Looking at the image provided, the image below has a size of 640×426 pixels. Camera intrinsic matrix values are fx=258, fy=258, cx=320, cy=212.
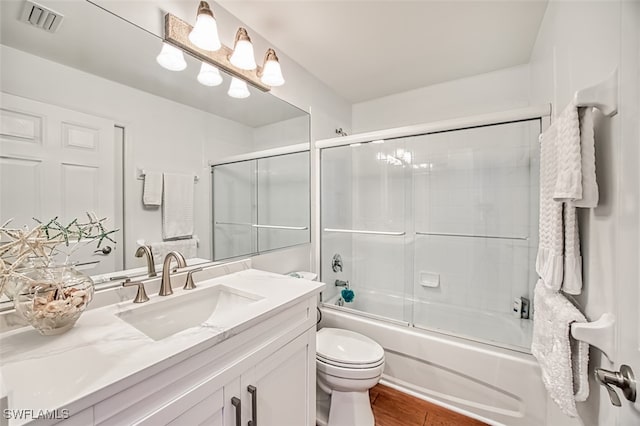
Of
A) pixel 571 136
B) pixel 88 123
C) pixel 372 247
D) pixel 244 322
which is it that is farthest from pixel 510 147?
pixel 88 123

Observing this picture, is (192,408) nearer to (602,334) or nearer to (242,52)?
(602,334)

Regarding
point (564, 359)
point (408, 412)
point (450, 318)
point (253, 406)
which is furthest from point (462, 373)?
point (253, 406)

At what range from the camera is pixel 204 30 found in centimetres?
120

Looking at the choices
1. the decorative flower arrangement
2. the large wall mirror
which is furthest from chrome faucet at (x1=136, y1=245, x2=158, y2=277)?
the decorative flower arrangement

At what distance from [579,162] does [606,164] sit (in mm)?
70

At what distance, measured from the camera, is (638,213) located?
1.91 feet

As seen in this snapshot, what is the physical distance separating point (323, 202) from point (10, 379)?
75.3 inches

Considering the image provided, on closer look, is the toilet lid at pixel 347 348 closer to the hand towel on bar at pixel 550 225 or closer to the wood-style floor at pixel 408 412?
the wood-style floor at pixel 408 412

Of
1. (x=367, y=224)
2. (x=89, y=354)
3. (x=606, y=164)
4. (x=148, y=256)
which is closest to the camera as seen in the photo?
(x=89, y=354)

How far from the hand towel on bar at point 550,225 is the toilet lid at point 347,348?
0.91m

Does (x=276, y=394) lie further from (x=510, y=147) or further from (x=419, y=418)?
(x=510, y=147)

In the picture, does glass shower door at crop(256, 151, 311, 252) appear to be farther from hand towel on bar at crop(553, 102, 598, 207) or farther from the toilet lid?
hand towel on bar at crop(553, 102, 598, 207)

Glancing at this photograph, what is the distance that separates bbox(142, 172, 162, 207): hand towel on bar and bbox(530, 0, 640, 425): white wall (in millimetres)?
1569

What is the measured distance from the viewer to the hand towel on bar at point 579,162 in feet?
2.64
